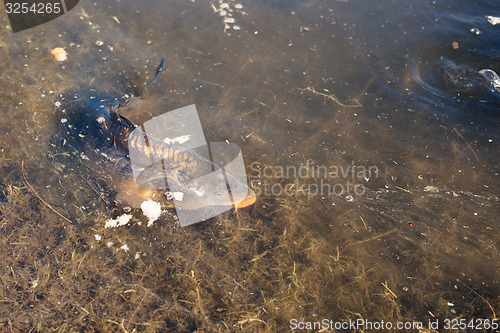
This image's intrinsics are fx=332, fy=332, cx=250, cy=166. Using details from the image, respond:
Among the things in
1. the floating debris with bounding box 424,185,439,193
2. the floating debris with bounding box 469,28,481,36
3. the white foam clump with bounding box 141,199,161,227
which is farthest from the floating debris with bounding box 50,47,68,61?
the floating debris with bounding box 469,28,481,36

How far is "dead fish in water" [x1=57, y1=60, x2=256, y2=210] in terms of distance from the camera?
3.43 metres

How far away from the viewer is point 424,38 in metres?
4.92

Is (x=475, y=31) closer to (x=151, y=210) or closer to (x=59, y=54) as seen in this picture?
(x=151, y=210)

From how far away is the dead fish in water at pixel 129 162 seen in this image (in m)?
3.43

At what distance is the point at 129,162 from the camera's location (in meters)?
3.69

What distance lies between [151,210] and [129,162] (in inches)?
25.3

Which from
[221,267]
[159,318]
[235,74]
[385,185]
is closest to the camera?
[159,318]

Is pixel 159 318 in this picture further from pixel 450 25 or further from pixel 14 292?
pixel 450 25

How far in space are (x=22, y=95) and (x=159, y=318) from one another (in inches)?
132

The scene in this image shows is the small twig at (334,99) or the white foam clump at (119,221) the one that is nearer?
the white foam clump at (119,221)

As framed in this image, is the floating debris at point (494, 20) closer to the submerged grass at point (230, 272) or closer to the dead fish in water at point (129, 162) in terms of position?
the submerged grass at point (230, 272)

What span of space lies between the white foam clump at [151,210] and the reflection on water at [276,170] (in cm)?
8

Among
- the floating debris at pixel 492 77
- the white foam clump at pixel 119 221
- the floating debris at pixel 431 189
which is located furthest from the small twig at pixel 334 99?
the white foam clump at pixel 119 221

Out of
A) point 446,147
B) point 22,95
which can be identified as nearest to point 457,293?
point 446,147
